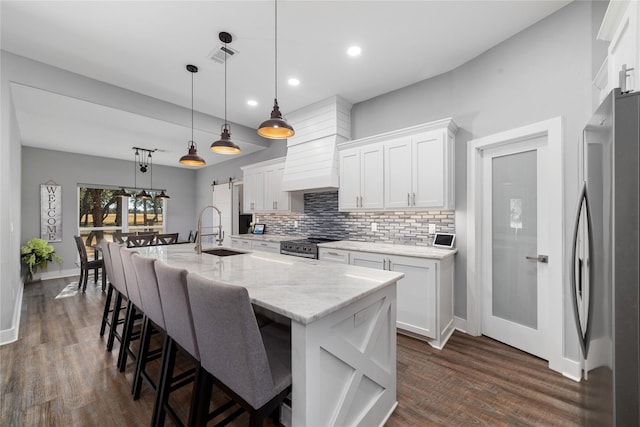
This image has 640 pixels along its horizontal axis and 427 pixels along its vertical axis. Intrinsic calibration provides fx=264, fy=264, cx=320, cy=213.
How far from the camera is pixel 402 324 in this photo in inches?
115

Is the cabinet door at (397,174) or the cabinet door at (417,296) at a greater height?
the cabinet door at (397,174)

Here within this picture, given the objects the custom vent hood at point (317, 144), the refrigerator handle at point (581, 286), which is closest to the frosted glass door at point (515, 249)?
the refrigerator handle at point (581, 286)

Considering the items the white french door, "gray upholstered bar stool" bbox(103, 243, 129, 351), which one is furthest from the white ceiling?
"gray upholstered bar stool" bbox(103, 243, 129, 351)

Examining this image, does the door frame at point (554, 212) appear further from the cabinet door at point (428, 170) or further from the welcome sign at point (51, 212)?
the welcome sign at point (51, 212)

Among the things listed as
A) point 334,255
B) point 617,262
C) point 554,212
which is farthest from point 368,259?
point 617,262

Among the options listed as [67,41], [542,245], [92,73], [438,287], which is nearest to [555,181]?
[542,245]

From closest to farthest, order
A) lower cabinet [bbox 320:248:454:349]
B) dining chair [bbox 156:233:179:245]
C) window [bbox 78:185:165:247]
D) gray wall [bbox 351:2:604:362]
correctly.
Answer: gray wall [bbox 351:2:604:362] → lower cabinet [bbox 320:248:454:349] → dining chair [bbox 156:233:179:245] → window [bbox 78:185:165:247]

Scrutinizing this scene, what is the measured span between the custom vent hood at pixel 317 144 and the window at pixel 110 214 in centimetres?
458

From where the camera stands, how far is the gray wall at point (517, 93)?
86.5 inches

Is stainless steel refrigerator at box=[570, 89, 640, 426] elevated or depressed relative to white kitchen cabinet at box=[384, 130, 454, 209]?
depressed

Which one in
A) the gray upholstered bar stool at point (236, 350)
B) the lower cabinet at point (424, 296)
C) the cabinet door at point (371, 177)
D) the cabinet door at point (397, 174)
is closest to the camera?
the gray upholstered bar stool at point (236, 350)

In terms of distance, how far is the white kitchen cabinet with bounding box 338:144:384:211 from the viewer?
3.49 meters

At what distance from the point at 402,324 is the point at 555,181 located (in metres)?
1.98

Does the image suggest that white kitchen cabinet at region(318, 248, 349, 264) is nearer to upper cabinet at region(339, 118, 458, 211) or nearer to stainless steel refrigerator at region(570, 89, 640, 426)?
upper cabinet at region(339, 118, 458, 211)
